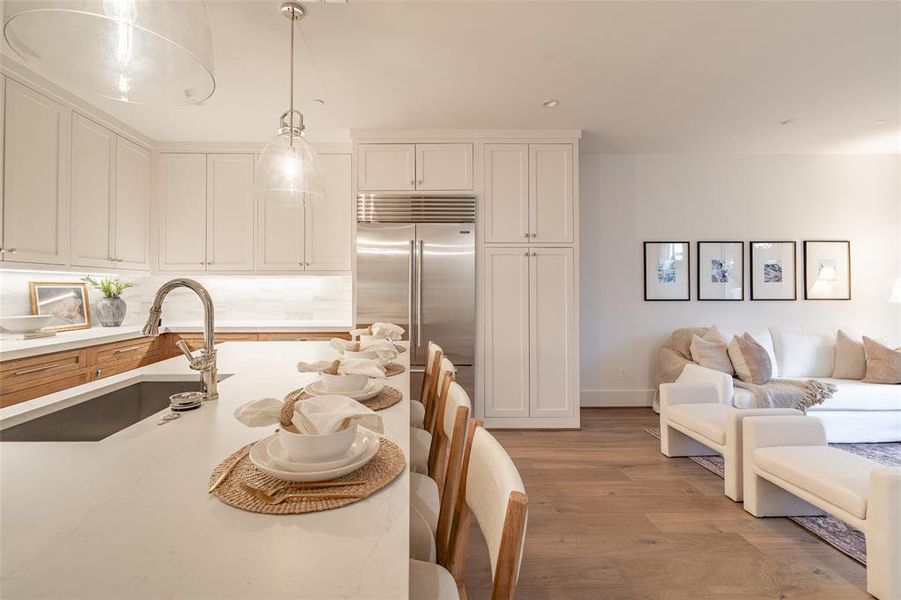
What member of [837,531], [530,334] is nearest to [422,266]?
[530,334]

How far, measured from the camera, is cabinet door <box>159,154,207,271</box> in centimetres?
392

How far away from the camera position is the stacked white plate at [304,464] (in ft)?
2.40

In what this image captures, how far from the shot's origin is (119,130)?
11.4 ft

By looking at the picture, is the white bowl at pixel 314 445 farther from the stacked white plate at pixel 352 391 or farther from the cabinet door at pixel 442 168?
the cabinet door at pixel 442 168

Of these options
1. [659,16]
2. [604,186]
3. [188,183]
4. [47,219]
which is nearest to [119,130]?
[188,183]

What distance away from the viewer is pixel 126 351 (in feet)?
10.7

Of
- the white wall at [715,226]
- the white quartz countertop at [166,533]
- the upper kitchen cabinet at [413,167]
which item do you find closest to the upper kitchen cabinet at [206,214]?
Result: the upper kitchen cabinet at [413,167]

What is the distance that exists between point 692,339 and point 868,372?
149cm

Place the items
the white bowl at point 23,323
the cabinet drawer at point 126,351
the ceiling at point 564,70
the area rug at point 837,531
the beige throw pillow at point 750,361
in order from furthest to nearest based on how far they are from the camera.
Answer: the beige throw pillow at point 750,361 < the cabinet drawer at point 126,351 < the white bowl at point 23,323 < the ceiling at point 564,70 < the area rug at point 837,531

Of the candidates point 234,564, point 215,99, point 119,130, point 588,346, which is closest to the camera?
point 234,564

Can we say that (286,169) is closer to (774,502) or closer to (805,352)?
(774,502)

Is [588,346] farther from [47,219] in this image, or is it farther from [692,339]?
[47,219]

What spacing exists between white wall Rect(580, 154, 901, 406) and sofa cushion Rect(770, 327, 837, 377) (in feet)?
1.47

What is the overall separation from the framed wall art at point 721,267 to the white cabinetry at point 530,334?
1.93m
